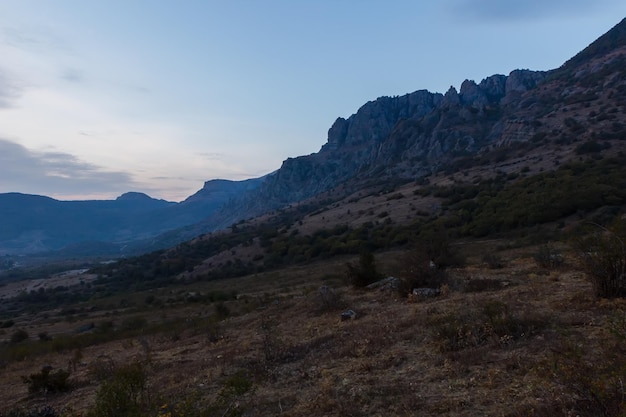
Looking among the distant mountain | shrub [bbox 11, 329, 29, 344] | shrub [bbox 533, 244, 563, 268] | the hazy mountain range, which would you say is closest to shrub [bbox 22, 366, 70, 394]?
shrub [bbox 533, 244, 563, 268]

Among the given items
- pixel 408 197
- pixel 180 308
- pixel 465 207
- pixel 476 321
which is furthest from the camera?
pixel 408 197

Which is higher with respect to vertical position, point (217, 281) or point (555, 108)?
point (555, 108)

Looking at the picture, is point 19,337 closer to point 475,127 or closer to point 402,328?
point 402,328

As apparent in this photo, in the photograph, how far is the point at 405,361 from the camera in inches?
356

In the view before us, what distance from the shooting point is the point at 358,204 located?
76.7 m

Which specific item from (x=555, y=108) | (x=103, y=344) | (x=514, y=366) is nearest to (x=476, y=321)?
(x=514, y=366)

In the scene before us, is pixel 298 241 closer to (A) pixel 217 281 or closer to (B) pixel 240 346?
(A) pixel 217 281

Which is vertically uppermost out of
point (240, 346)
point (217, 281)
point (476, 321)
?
point (476, 321)

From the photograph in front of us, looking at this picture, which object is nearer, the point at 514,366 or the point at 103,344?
the point at 514,366

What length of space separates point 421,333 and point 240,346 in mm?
5601

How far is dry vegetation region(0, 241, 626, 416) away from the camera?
632 cm

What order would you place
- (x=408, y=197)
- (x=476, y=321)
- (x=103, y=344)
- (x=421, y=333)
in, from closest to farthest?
(x=476, y=321)
(x=421, y=333)
(x=103, y=344)
(x=408, y=197)

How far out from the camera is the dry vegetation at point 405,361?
20.7ft

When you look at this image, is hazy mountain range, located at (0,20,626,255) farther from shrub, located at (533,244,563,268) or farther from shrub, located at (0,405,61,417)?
shrub, located at (0,405,61,417)
